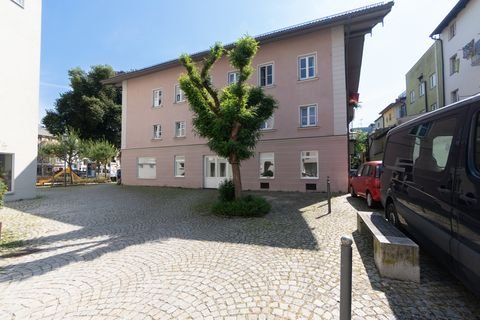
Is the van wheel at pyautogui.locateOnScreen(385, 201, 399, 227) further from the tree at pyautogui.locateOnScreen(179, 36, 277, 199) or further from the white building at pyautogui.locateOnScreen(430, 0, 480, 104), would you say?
the white building at pyautogui.locateOnScreen(430, 0, 480, 104)

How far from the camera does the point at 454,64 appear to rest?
18.3 meters

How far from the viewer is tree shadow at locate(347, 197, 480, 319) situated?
2867 millimetres

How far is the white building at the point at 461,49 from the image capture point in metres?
15.1

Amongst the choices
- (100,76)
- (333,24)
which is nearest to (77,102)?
(100,76)

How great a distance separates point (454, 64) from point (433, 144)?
66.1 feet

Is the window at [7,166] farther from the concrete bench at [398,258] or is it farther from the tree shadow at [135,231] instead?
the concrete bench at [398,258]

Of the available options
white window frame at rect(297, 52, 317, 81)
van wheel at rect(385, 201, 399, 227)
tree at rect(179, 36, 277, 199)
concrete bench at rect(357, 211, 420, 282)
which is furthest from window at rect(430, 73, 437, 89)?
concrete bench at rect(357, 211, 420, 282)

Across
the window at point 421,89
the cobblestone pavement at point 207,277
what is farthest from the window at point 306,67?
the window at point 421,89

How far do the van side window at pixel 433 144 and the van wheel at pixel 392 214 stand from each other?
150cm

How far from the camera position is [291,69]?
1614cm

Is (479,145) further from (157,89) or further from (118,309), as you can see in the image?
(157,89)

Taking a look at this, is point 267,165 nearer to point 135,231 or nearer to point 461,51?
point 135,231

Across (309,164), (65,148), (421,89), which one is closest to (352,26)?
(309,164)

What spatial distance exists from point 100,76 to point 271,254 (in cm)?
3733
